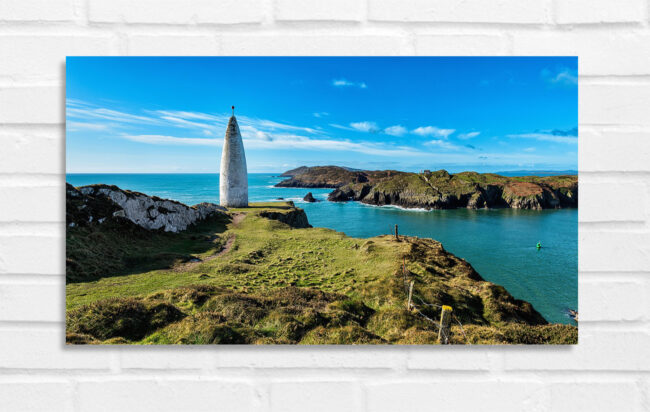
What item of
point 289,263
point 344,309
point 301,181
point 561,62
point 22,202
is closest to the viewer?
point 22,202

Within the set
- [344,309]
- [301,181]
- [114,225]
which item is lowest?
[344,309]

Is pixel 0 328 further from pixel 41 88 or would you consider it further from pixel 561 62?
pixel 561 62
